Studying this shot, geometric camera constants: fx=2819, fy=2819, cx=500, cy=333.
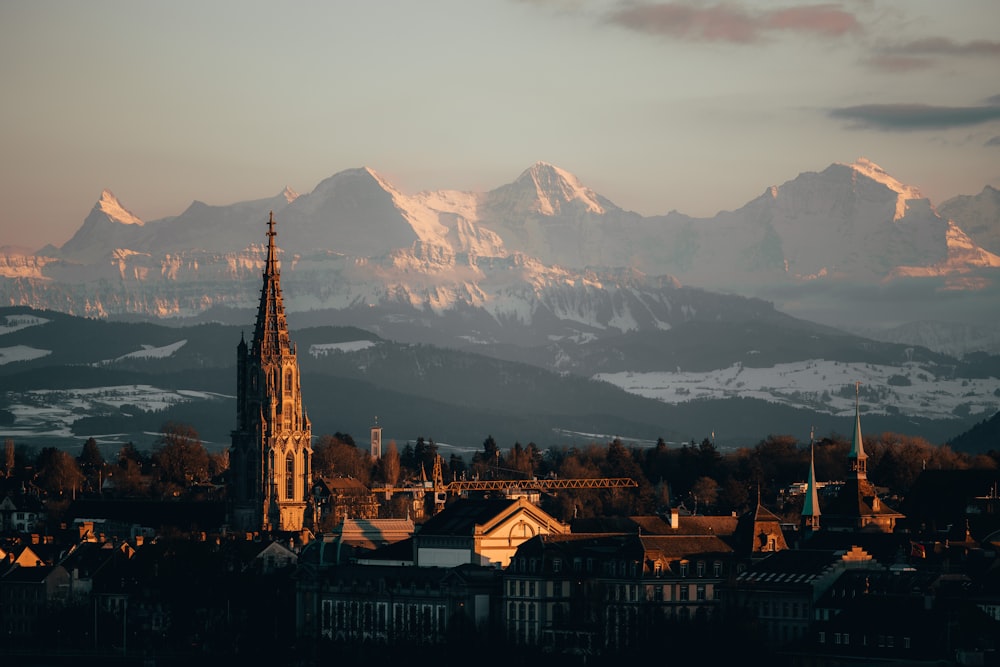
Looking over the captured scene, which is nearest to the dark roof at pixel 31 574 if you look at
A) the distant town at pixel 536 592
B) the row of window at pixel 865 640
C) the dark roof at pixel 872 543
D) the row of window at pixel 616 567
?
the distant town at pixel 536 592

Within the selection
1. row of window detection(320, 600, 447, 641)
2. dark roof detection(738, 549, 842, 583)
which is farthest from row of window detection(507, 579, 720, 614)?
row of window detection(320, 600, 447, 641)

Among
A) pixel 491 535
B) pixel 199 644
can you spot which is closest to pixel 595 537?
pixel 491 535

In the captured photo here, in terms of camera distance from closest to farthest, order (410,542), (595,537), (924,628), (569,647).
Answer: (924,628)
(569,647)
(595,537)
(410,542)

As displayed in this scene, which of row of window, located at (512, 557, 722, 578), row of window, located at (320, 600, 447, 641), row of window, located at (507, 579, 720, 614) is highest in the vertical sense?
row of window, located at (512, 557, 722, 578)

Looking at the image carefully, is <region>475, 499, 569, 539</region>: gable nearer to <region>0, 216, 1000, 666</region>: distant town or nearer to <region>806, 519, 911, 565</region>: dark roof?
<region>0, 216, 1000, 666</region>: distant town

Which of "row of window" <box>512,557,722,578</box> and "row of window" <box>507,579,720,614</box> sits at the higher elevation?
"row of window" <box>512,557,722,578</box>

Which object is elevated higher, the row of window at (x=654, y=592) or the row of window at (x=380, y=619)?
the row of window at (x=654, y=592)

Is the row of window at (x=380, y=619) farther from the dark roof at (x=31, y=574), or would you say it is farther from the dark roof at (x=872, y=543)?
the dark roof at (x=31, y=574)

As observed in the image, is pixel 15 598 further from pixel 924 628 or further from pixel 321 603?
A: pixel 924 628

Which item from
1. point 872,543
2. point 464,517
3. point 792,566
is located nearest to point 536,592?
point 792,566

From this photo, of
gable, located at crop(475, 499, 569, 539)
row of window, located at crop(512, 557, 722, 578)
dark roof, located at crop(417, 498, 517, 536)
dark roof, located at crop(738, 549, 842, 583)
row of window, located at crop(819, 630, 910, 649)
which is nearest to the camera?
row of window, located at crop(819, 630, 910, 649)

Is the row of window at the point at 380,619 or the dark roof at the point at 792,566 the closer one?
the dark roof at the point at 792,566
